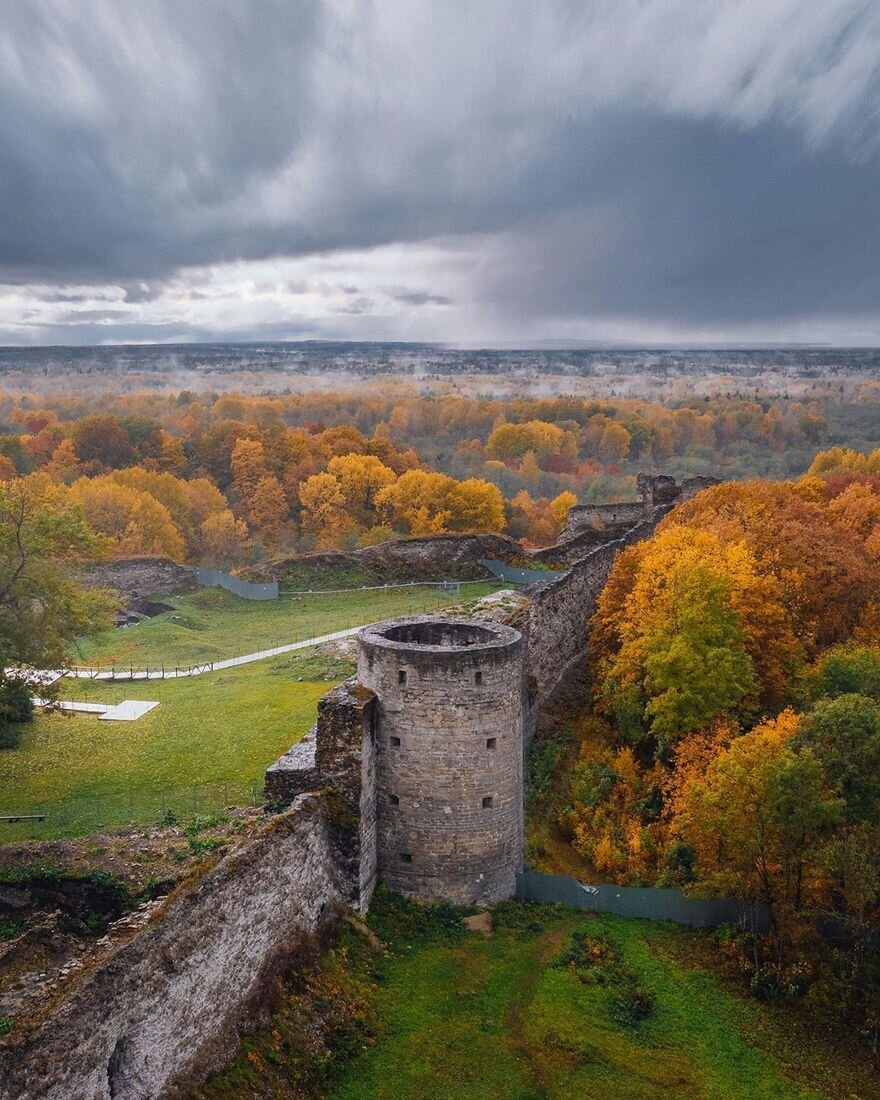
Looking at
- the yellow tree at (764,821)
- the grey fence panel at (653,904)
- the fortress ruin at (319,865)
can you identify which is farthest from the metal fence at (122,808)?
the yellow tree at (764,821)

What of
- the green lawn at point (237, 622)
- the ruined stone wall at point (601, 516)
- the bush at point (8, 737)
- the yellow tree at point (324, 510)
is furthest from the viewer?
the yellow tree at point (324, 510)

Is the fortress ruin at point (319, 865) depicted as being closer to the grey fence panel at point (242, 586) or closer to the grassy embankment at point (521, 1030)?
the grassy embankment at point (521, 1030)

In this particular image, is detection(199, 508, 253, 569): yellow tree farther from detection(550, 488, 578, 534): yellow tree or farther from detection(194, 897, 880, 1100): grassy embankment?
detection(194, 897, 880, 1100): grassy embankment

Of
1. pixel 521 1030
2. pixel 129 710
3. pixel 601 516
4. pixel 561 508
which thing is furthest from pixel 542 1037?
pixel 561 508

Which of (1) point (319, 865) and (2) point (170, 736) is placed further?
(2) point (170, 736)

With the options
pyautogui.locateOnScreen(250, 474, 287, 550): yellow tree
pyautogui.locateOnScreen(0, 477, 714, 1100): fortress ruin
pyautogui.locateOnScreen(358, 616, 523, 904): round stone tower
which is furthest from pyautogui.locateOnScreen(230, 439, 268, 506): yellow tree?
pyautogui.locateOnScreen(358, 616, 523, 904): round stone tower

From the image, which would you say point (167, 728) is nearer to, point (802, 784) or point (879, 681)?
point (802, 784)

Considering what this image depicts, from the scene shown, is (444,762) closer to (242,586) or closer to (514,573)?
(514,573)
